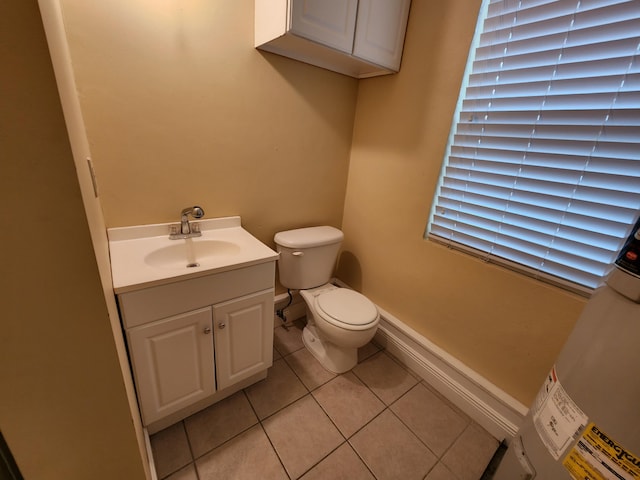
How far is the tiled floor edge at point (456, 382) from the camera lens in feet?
4.08

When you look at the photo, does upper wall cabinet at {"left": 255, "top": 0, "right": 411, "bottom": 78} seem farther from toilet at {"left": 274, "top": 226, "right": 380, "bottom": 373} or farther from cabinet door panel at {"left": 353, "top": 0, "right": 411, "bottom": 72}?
toilet at {"left": 274, "top": 226, "right": 380, "bottom": 373}

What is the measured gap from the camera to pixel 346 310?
146cm

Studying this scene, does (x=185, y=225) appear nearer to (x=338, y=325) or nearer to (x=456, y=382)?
(x=338, y=325)

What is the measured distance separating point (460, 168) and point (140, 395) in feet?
5.67

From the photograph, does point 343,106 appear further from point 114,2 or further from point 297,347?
point 297,347

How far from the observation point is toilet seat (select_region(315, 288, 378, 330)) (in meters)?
1.38

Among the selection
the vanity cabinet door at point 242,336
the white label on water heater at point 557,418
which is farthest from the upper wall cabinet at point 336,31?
the white label on water heater at point 557,418

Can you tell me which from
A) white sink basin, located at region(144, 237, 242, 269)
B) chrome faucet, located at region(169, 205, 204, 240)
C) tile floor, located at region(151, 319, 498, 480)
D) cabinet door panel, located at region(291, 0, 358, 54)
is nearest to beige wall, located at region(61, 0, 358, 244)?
chrome faucet, located at region(169, 205, 204, 240)

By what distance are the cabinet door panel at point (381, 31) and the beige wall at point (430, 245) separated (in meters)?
0.06

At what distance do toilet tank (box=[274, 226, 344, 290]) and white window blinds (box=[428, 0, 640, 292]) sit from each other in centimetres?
78

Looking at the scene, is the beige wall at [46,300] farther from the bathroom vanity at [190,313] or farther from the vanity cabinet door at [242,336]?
the vanity cabinet door at [242,336]

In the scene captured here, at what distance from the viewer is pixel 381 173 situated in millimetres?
1666

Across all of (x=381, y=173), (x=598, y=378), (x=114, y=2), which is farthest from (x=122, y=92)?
(x=598, y=378)

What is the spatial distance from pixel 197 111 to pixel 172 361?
1123 mm
